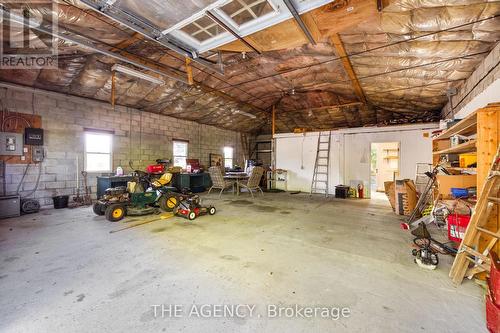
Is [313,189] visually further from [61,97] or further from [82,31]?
[61,97]

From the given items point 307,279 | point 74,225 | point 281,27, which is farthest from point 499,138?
point 74,225

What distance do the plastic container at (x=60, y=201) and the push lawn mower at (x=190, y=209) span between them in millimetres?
3253

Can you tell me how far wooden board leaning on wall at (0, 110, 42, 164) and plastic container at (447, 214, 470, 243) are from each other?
8.04 meters

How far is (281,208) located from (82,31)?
509 cm

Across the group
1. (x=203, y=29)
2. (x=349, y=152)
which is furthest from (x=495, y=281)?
(x=349, y=152)

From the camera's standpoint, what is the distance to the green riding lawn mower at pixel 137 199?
12.9 ft

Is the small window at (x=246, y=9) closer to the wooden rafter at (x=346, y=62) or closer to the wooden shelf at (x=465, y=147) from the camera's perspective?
the wooden rafter at (x=346, y=62)

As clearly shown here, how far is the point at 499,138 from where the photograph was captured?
6.35 ft

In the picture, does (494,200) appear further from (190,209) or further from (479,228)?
(190,209)

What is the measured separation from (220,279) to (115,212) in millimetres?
2979

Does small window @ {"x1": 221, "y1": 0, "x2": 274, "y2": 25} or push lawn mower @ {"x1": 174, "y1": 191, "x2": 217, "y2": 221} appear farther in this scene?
push lawn mower @ {"x1": 174, "y1": 191, "x2": 217, "y2": 221}

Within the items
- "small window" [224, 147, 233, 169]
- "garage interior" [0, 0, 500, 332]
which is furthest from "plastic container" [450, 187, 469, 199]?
"small window" [224, 147, 233, 169]

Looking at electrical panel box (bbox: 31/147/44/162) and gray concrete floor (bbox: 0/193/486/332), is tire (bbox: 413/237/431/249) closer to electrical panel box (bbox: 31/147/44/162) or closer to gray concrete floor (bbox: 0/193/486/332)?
gray concrete floor (bbox: 0/193/486/332)

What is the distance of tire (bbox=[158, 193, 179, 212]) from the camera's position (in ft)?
14.4
